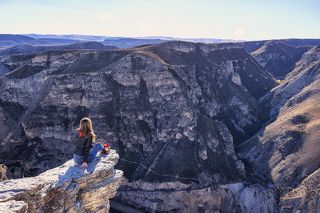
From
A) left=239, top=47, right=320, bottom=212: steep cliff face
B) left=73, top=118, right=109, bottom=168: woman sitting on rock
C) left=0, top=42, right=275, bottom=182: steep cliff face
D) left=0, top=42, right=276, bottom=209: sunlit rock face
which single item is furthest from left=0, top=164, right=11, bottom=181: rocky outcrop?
left=239, top=47, right=320, bottom=212: steep cliff face

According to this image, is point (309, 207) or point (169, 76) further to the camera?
point (169, 76)

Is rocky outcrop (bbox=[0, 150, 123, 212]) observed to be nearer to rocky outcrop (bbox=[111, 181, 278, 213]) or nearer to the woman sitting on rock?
the woman sitting on rock

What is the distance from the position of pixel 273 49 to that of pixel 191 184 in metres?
129

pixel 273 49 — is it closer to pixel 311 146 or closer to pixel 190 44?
pixel 190 44

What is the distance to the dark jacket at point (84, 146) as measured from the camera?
19391mm

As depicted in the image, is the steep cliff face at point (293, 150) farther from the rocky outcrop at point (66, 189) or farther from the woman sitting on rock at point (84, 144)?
the woman sitting on rock at point (84, 144)

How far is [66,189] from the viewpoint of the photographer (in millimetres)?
17609

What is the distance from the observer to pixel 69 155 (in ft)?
250

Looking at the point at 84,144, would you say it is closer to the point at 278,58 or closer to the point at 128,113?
the point at 128,113

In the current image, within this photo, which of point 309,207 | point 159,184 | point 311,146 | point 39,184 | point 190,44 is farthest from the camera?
point 190,44

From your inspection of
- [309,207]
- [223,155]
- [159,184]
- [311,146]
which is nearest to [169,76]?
[223,155]

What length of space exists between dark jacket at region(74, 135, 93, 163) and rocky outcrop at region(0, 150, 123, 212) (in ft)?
2.20

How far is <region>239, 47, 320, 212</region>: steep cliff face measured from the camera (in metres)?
63.8

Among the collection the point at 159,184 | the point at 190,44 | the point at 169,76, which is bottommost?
the point at 159,184
